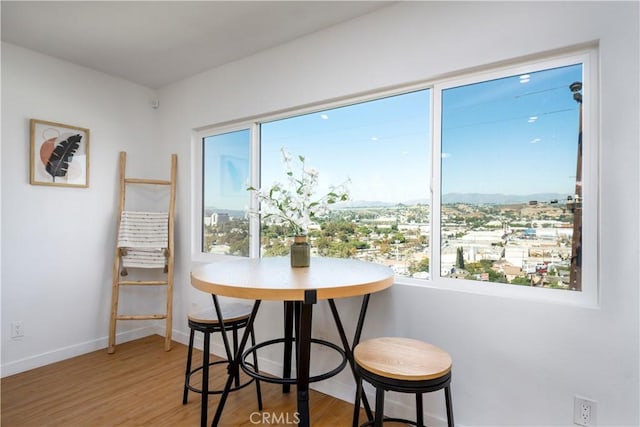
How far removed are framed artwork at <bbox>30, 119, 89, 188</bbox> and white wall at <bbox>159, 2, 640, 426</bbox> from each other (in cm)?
192

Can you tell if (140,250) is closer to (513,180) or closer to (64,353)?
(64,353)

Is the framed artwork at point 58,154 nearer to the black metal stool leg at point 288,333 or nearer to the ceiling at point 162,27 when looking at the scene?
the ceiling at point 162,27

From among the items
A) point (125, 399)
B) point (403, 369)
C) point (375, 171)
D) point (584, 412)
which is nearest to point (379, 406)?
point (403, 369)

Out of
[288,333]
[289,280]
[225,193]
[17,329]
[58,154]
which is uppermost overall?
[58,154]

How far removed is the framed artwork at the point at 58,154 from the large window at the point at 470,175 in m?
1.83

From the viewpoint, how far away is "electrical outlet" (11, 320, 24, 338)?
2.63 metres

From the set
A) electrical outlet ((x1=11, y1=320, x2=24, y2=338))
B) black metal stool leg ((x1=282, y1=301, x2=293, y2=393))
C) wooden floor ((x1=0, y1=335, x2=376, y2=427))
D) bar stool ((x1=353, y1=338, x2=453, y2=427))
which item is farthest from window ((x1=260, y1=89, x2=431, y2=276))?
electrical outlet ((x1=11, y1=320, x2=24, y2=338))

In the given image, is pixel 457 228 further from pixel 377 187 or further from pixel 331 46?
pixel 331 46

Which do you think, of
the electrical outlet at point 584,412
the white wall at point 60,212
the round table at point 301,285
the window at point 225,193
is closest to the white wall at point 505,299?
the electrical outlet at point 584,412

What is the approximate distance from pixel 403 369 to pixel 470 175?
45.0 inches

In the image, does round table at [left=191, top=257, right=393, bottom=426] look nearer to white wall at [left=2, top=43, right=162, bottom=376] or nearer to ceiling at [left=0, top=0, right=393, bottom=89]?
ceiling at [left=0, top=0, right=393, bottom=89]

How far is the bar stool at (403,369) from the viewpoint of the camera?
130 centimetres

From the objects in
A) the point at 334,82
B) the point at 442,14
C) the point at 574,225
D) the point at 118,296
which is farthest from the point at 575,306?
the point at 118,296

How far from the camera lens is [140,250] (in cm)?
323
